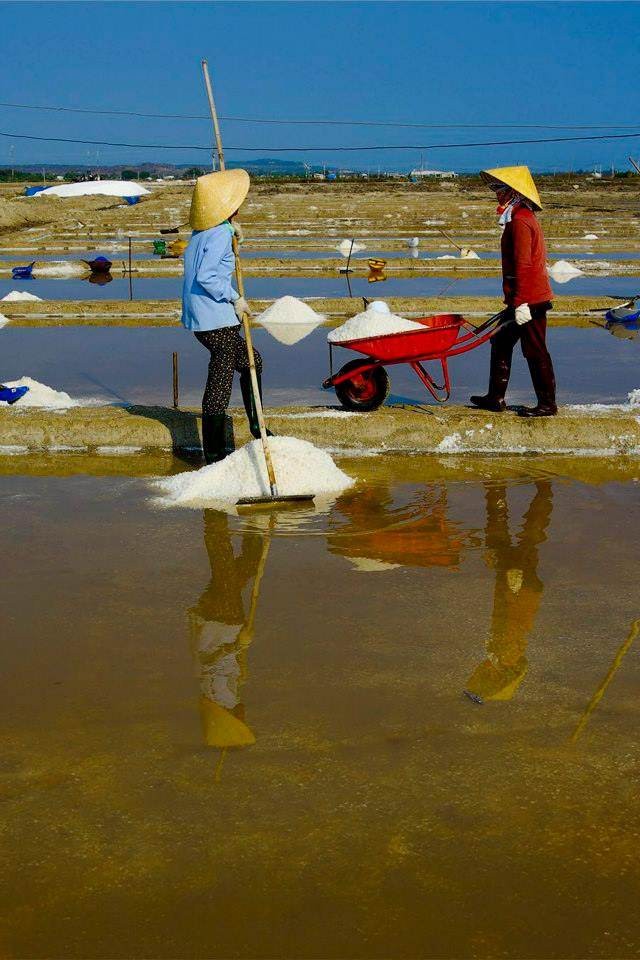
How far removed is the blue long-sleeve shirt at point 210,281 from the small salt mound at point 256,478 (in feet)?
2.54

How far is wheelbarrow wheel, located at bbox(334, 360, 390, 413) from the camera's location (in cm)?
725

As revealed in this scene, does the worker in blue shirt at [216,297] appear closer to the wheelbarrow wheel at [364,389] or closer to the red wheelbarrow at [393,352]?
the red wheelbarrow at [393,352]

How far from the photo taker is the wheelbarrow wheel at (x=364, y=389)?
7250 mm

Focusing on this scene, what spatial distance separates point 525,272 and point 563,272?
15.0 metres

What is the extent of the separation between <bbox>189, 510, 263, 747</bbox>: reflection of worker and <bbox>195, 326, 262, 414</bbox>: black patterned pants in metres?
1.04

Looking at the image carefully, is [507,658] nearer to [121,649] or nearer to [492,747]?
[492,747]

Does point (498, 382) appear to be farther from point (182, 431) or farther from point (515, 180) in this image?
point (182, 431)

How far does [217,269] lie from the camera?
19.6 feet

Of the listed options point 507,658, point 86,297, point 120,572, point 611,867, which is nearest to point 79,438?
point 120,572

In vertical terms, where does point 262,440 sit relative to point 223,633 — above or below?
above

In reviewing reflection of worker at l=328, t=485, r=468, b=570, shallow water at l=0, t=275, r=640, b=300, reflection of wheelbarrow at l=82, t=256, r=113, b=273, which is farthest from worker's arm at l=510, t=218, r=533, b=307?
reflection of wheelbarrow at l=82, t=256, r=113, b=273

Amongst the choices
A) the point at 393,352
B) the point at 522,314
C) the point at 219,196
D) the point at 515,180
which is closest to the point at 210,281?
the point at 219,196

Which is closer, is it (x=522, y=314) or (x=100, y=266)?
(x=522, y=314)

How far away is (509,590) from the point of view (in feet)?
14.5
